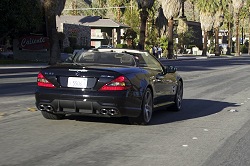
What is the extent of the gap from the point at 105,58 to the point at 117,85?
1.65 meters

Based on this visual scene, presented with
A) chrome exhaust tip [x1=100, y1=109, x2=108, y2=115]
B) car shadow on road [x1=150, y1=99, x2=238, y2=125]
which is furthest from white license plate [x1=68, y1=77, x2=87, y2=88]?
car shadow on road [x1=150, y1=99, x2=238, y2=125]

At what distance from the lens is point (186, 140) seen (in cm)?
868

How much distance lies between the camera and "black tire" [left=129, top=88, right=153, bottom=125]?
9.85 metres

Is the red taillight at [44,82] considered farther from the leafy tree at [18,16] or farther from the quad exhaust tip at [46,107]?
the leafy tree at [18,16]

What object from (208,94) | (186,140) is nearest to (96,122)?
(186,140)

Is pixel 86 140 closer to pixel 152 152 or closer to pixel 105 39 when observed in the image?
pixel 152 152

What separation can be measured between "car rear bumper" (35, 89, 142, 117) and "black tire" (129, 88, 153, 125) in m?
0.38

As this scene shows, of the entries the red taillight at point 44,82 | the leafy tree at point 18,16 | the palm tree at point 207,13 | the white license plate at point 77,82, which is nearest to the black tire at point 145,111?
the white license plate at point 77,82

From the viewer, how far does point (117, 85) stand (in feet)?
30.3

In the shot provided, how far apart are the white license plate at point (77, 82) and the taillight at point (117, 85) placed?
13.8 inches

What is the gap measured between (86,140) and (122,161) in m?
1.55

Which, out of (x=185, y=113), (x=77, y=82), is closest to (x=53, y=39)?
(x=185, y=113)

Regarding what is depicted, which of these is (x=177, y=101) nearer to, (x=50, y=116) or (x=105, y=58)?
(x=105, y=58)

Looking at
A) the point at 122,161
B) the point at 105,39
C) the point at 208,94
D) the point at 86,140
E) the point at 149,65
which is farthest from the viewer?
the point at 105,39
